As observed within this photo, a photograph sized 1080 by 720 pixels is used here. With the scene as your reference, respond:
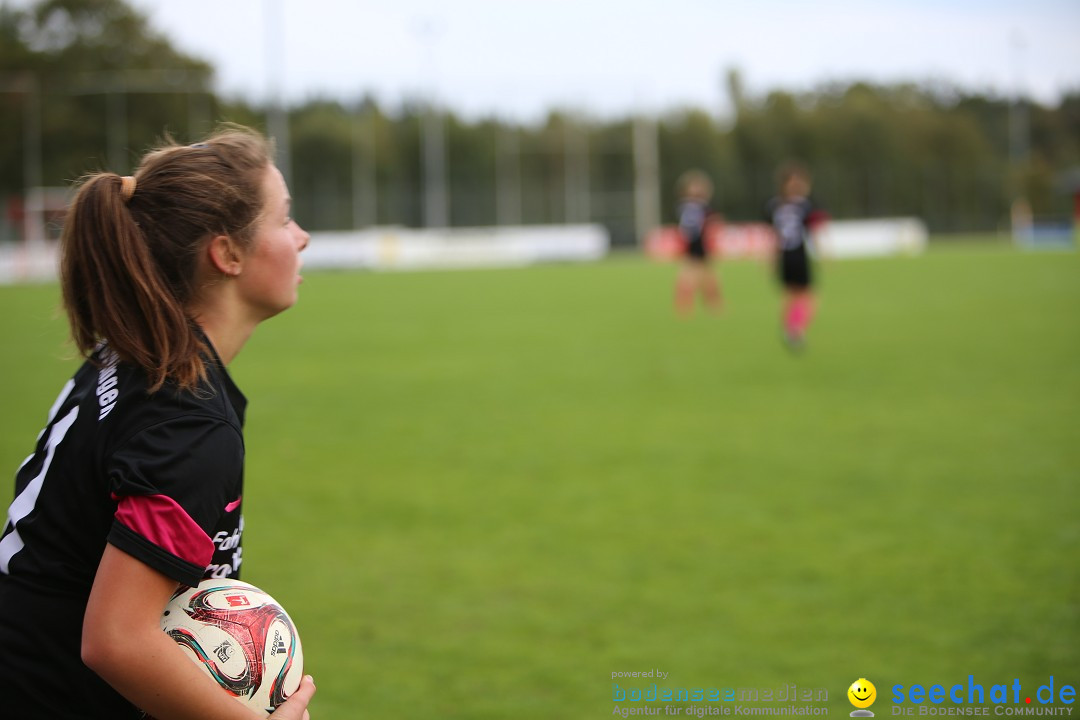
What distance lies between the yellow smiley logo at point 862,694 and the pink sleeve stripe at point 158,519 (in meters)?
2.71

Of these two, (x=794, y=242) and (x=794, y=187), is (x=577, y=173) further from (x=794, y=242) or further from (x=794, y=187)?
(x=794, y=242)

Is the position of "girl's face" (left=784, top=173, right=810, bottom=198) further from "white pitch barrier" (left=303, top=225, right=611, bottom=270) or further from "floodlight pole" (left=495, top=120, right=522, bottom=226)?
"floodlight pole" (left=495, top=120, right=522, bottom=226)

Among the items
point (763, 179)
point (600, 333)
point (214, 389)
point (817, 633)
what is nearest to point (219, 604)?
point (214, 389)

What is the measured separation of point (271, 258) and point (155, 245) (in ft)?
0.70

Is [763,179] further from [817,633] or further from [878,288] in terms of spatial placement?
[817,633]

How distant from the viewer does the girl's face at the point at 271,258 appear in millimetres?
1967

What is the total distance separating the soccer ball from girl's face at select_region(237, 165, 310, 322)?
0.52 meters

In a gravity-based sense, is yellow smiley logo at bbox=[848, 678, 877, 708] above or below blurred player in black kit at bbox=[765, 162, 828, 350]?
below

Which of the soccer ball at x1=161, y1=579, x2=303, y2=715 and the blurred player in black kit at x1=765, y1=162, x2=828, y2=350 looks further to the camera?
the blurred player in black kit at x1=765, y1=162, x2=828, y2=350

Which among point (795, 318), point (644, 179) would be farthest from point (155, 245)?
point (644, 179)

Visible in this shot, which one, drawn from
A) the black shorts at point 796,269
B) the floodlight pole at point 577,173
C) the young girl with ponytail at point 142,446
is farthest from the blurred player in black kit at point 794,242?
the floodlight pole at point 577,173

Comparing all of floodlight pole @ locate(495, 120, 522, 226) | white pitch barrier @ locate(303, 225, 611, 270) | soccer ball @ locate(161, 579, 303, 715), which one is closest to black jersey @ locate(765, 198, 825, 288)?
soccer ball @ locate(161, 579, 303, 715)

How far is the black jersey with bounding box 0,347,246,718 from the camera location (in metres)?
1.62

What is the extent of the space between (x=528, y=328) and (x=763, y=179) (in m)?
46.7
